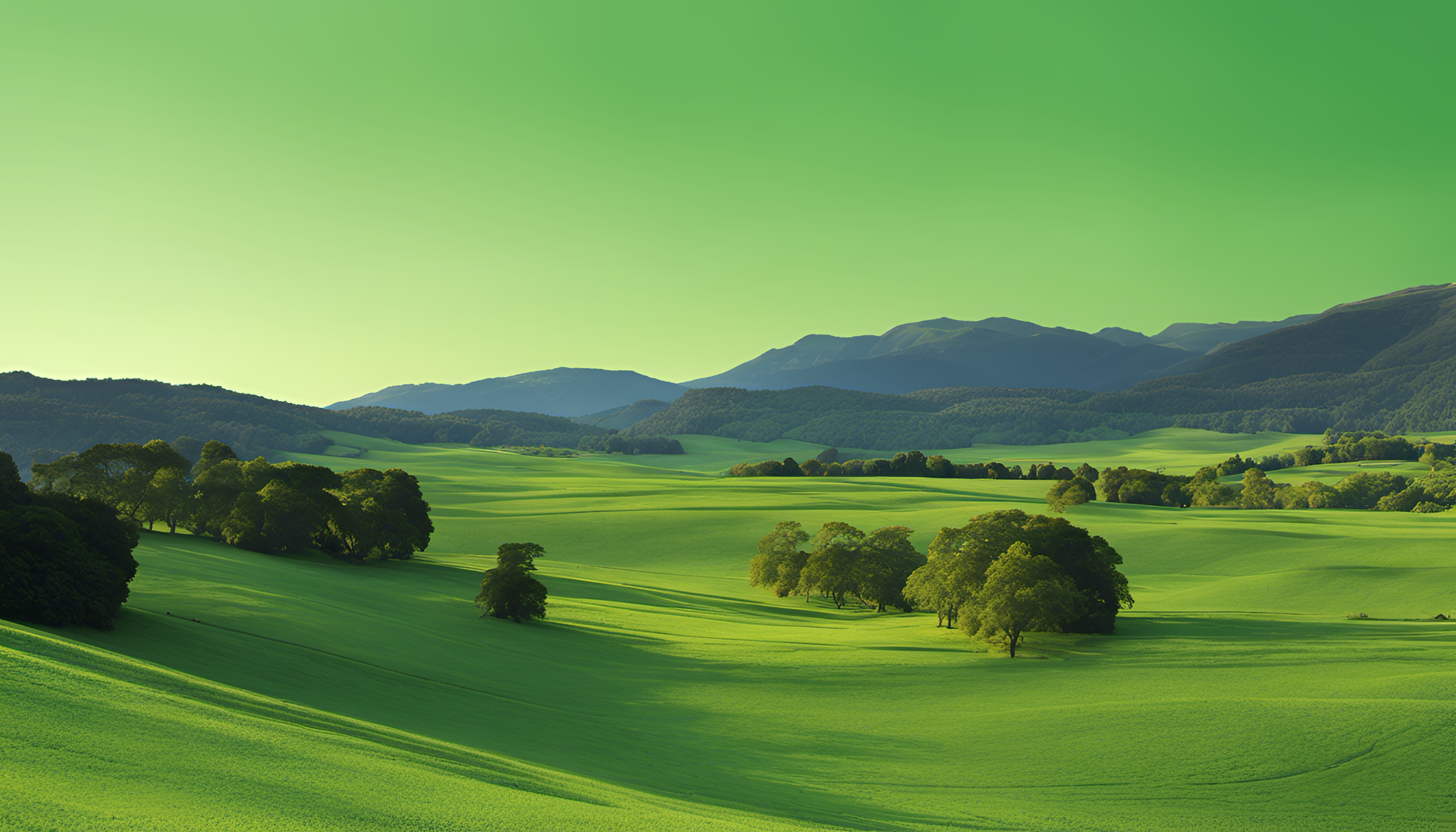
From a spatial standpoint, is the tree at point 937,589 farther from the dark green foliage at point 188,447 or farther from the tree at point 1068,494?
the dark green foliage at point 188,447

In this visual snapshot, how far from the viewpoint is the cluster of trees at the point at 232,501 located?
54.2 metres

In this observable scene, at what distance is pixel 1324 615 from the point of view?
47.6m

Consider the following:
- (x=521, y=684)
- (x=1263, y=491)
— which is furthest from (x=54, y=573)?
(x=1263, y=491)

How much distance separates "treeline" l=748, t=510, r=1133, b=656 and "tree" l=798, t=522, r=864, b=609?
77mm

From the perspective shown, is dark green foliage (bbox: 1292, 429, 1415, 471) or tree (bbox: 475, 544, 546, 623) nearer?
tree (bbox: 475, 544, 546, 623)

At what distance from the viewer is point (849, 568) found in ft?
196

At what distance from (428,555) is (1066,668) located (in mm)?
55426

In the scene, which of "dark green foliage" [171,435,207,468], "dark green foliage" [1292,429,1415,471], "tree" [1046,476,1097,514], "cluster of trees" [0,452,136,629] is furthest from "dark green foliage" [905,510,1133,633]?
"dark green foliage" [171,435,207,468]

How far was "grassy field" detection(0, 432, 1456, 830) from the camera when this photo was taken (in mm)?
13477

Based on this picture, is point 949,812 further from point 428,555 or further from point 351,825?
point 428,555

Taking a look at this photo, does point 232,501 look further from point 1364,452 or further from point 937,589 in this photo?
point 1364,452

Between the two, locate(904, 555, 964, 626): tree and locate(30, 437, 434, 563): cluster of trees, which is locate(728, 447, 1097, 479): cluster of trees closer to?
locate(30, 437, 434, 563): cluster of trees

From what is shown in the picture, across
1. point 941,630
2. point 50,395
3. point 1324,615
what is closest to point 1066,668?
point 941,630

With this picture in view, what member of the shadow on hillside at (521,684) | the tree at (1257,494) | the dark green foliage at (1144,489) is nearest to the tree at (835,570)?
the shadow on hillside at (521,684)
